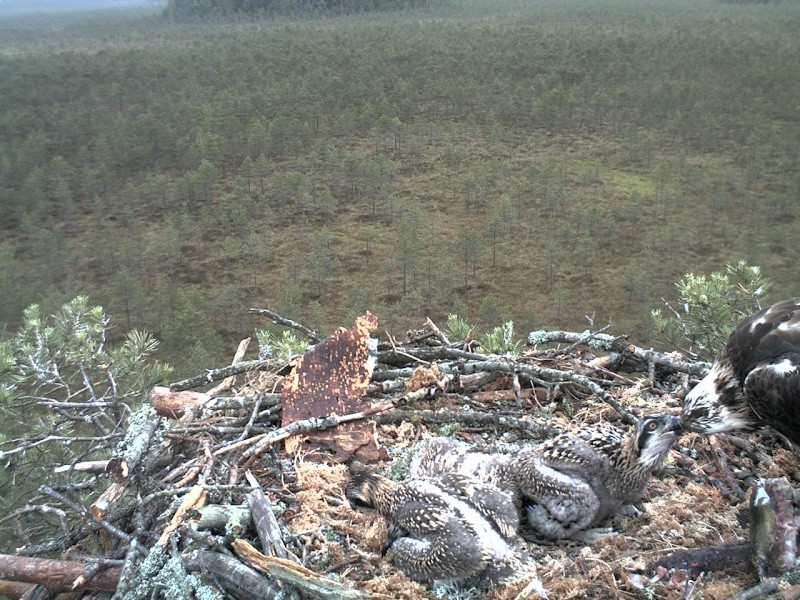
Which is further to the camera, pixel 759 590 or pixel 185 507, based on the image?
pixel 185 507

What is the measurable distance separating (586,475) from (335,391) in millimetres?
1436

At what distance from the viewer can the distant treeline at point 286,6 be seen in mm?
72188

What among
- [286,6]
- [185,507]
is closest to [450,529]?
[185,507]

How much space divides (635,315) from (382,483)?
17809 mm

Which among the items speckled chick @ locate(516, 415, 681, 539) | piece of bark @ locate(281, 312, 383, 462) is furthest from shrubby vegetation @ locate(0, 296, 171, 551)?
speckled chick @ locate(516, 415, 681, 539)

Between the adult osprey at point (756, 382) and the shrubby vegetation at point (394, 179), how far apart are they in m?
11.3

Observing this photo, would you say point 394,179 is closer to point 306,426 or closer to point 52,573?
point 306,426

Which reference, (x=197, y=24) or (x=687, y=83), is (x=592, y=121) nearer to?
(x=687, y=83)

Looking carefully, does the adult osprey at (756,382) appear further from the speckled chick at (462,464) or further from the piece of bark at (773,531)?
the speckled chick at (462,464)

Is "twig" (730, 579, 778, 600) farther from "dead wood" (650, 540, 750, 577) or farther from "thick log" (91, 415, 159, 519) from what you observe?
"thick log" (91, 415, 159, 519)

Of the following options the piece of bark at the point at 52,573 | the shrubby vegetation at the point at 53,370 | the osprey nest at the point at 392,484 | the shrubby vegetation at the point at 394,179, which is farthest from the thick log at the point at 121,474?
the shrubby vegetation at the point at 394,179

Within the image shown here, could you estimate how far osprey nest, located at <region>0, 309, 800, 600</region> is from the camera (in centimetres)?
272

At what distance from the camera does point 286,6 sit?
72188 millimetres

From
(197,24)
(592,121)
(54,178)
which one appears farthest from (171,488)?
(197,24)
